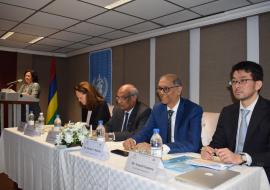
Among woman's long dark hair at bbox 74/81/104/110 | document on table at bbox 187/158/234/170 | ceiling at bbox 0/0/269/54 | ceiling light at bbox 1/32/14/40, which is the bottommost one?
document on table at bbox 187/158/234/170

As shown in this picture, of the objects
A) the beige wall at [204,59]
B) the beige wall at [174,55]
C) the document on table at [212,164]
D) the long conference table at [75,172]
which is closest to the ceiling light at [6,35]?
the beige wall at [204,59]

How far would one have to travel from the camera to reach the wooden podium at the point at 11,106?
397cm

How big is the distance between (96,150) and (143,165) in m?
0.46

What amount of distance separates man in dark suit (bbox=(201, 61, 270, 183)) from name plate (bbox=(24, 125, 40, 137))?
5.65 ft

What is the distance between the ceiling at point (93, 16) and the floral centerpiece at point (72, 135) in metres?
1.79

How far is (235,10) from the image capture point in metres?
3.33

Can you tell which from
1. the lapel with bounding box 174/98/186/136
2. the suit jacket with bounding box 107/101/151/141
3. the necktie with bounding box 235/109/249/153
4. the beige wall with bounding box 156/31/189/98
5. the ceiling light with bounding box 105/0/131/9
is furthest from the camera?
the beige wall with bounding box 156/31/189/98

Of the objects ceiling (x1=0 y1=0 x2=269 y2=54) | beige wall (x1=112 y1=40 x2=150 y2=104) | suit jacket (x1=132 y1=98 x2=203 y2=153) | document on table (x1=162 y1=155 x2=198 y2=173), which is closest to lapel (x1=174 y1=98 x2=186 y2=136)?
suit jacket (x1=132 y1=98 x2=203 y2=153)

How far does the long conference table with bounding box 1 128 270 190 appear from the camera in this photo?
1255mm

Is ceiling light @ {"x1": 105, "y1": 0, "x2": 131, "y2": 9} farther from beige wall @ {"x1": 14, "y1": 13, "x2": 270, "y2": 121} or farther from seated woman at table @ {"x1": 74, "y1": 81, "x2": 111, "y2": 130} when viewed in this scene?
beige wall @ {"x1": 14, "y1": 13, "x2": 270, "y2": 121}

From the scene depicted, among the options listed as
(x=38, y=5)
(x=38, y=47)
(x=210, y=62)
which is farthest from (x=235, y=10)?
(x=38, y=47)

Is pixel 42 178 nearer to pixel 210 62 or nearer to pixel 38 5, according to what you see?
pixel 38 5

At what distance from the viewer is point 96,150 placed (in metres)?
1.64

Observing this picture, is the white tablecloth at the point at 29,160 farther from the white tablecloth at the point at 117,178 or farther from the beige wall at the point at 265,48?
the beige wall at the point at 265,48
